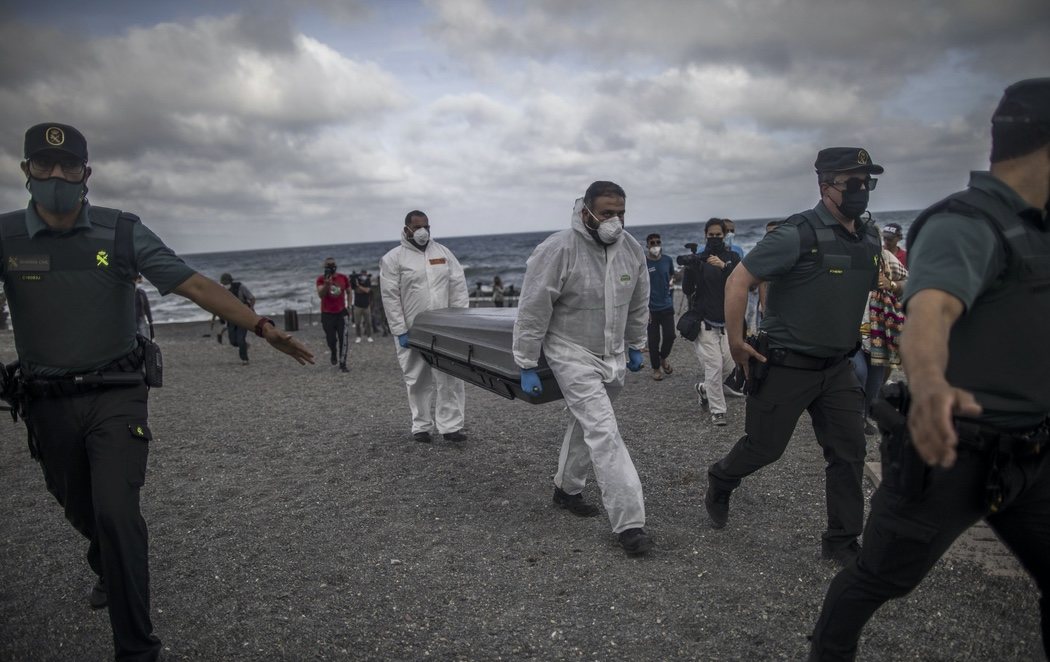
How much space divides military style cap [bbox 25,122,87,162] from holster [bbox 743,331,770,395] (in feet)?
11.1

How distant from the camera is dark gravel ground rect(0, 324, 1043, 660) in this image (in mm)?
3115

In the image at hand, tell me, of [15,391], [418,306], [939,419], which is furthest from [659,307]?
[939,419]

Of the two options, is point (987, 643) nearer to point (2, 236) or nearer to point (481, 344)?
point (481, 344)

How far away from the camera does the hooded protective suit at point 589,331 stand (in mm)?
3939

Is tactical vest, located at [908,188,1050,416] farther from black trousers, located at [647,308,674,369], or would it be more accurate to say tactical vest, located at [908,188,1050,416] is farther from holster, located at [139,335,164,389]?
black trousers, located at [647,308,674,369]

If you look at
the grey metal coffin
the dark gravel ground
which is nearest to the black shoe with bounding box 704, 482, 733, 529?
the dark gravel ground

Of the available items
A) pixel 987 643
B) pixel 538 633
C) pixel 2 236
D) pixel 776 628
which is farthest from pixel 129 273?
pixel 987 643

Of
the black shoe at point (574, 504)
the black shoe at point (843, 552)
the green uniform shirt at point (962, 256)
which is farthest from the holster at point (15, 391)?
the black shoe at point (843, 552)

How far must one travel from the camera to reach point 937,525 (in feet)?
6.86

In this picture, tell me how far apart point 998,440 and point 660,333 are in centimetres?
775

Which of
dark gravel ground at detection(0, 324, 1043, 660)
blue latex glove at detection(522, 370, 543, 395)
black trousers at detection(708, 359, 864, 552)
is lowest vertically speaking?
dark gravel ground at detection(0, 324, 1043, 660)

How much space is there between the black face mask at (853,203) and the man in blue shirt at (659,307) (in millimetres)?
5581

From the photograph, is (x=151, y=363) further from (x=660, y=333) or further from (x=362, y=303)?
(x=362, y=303)

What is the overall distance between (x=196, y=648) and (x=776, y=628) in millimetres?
2599
